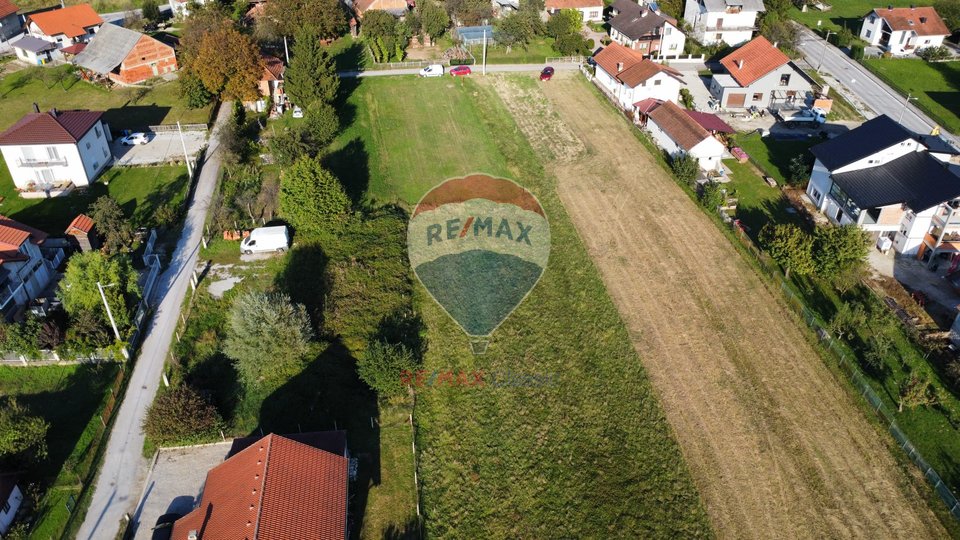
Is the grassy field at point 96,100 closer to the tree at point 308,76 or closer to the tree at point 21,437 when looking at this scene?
the tree at point 308,76

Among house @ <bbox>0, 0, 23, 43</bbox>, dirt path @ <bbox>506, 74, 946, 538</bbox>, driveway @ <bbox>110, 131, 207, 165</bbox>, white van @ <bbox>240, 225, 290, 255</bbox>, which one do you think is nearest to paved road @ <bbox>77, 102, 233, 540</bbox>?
white van @ <bbox>240, 225, 290, 255</bbox>

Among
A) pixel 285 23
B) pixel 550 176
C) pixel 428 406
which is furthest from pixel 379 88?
pixel 428 406

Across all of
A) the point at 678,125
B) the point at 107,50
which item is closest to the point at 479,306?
the point at 678,125

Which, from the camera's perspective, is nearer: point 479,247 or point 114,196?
point 479,247

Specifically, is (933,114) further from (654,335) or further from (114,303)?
(114,303)

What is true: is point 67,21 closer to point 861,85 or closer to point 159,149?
point 159,149

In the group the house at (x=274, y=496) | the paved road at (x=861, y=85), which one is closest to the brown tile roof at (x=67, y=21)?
the house at (x=274, y=496)
